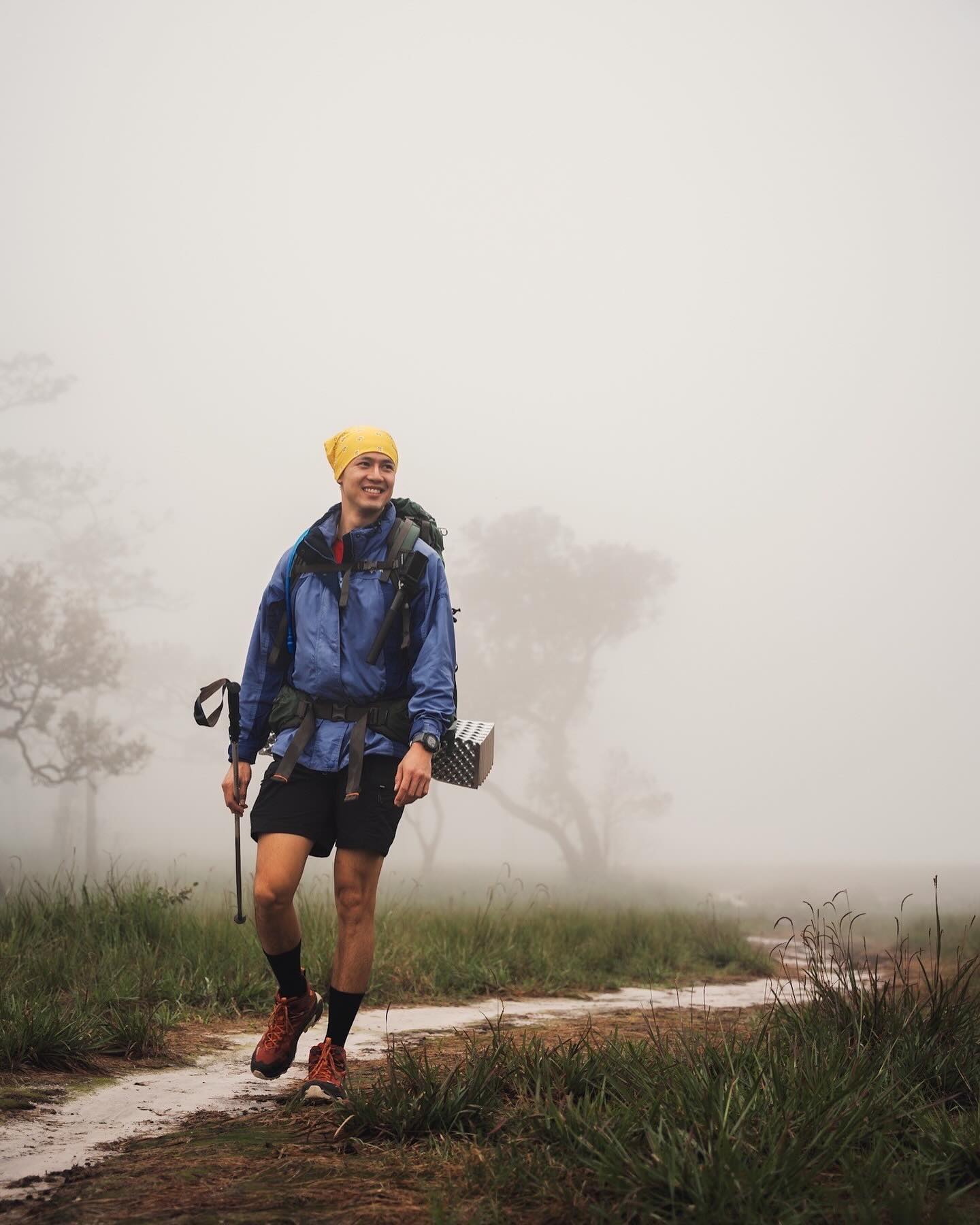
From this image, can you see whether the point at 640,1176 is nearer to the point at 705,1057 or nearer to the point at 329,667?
the point at 705,1057

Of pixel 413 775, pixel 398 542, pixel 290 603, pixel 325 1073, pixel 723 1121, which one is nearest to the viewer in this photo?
pixel 723 1121

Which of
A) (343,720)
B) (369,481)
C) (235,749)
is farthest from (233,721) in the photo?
(369,481)

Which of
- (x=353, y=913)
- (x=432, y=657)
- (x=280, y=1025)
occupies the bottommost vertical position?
(x=280, y=1025)

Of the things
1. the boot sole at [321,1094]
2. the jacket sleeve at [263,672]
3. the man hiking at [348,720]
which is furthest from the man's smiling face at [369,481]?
the boot sole at [321,1094]

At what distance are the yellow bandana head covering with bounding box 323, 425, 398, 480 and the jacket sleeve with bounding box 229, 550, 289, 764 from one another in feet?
1.52

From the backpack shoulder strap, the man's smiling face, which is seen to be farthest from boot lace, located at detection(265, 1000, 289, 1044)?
the man's smiling face

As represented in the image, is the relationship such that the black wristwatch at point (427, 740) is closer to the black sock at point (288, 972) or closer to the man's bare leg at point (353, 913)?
the man's bare leg at point (353, 913)

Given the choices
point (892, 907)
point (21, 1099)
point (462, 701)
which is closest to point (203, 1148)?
point (21, 1099)

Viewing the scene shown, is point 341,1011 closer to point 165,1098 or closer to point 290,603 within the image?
point 165,1098

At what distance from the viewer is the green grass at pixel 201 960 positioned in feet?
16.9

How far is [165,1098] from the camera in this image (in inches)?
173

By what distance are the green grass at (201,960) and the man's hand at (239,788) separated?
1.14 metres

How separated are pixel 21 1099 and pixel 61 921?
152 inches

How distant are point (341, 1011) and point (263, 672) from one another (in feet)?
4.76
